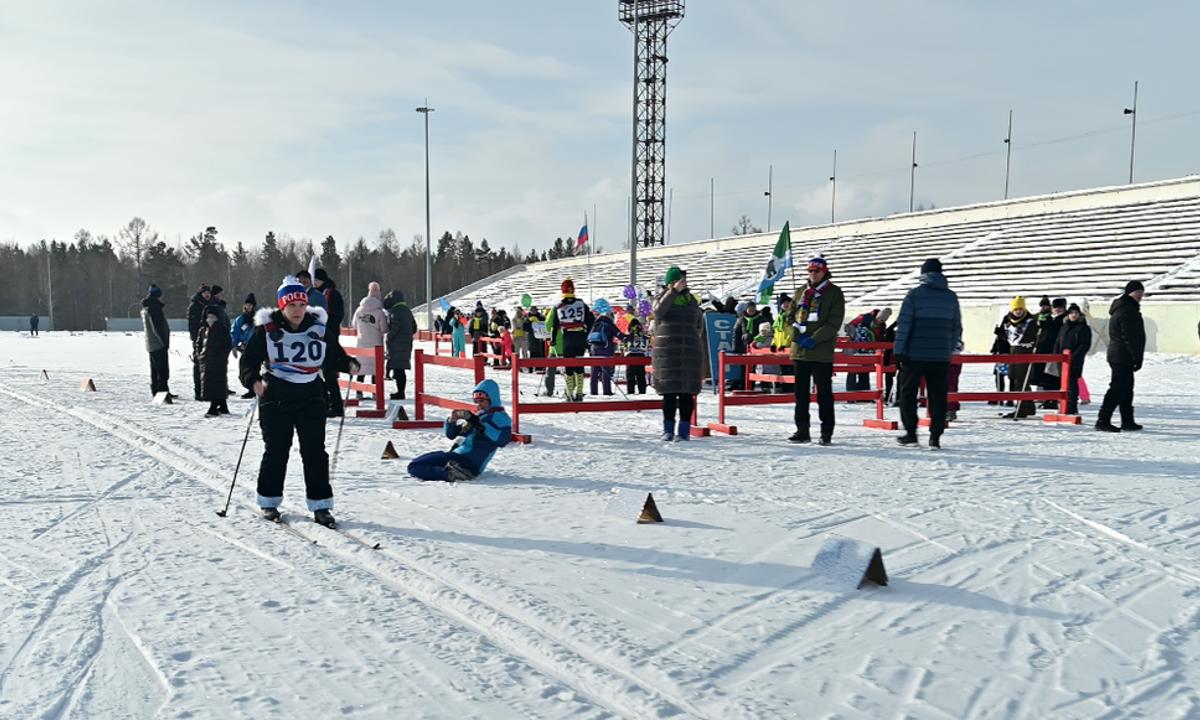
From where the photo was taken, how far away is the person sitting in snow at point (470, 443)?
24.1ft

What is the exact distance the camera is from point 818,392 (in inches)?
369

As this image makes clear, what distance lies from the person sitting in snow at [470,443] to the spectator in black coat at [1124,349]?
23.6ft

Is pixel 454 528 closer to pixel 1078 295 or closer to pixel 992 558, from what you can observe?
pixel 992 558

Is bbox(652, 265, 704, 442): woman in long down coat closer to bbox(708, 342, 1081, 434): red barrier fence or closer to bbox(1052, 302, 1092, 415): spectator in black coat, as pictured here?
bbox(708, 342, 1081, 434): red barrier fence

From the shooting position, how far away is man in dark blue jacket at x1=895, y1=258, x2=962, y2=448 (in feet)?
29.4

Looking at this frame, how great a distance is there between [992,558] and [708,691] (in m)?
2.51

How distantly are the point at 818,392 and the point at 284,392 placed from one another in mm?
5482

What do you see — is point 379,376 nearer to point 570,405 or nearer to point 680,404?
point 570,405

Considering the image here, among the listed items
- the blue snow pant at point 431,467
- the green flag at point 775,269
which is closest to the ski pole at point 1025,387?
the green flag at point 775,269

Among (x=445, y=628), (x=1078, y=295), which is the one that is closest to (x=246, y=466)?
(x=445, y=628)

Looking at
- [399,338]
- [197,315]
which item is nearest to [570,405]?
[399,338]

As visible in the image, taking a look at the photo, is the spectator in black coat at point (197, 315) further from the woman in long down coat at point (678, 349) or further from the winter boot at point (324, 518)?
the winter boot at point (324, 518)

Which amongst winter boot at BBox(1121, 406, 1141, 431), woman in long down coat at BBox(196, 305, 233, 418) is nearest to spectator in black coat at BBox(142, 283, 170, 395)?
woman in long down coat at BBox(196, 305, 233, 418)

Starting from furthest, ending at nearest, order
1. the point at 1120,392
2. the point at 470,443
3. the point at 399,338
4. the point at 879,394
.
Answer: the point at 399,338, the point at 879,394, the point at 1120,392, the point at 470,443
